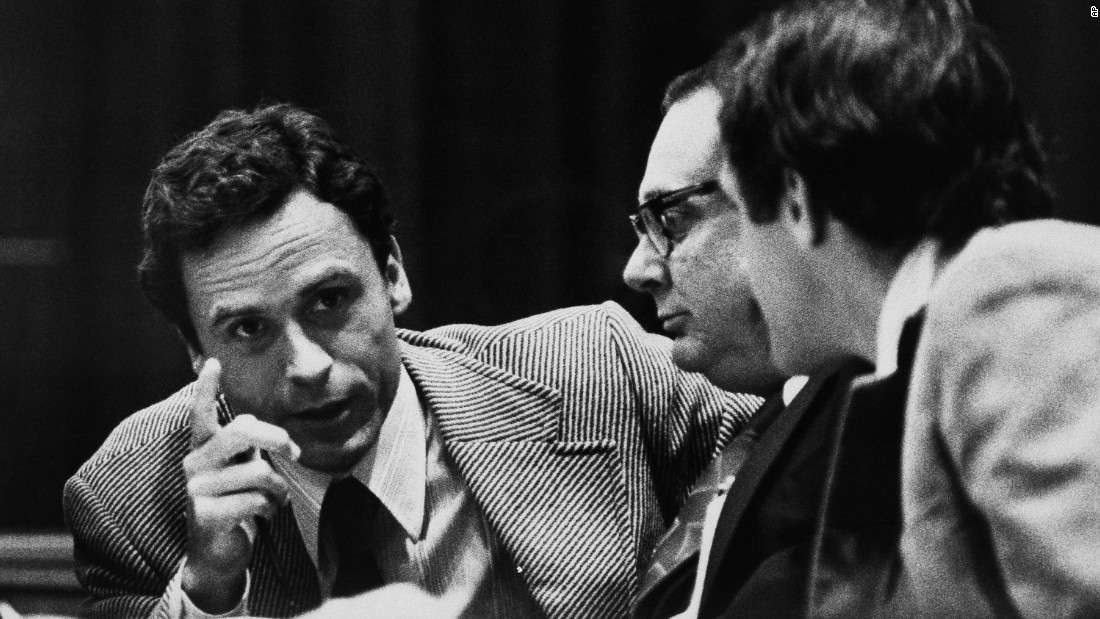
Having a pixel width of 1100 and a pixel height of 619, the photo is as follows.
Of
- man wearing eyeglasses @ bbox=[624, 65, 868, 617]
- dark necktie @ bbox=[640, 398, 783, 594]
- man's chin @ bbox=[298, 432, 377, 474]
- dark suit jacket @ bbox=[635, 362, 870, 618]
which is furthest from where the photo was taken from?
man's chin @ bbox=[298, 432, 377, 474]

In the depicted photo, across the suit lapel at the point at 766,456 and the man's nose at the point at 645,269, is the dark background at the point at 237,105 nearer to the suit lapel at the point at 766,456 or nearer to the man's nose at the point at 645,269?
the man's nose at the point at 645,269

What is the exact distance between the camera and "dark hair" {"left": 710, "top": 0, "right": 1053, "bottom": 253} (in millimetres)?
1094

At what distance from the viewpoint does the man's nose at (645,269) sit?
153 cm

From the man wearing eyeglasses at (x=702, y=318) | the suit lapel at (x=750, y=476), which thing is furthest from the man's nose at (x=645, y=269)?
the suit lapel at (x=750, y=476)

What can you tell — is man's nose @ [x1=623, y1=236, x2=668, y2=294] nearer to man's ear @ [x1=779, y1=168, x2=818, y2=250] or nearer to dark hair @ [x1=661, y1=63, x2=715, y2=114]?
dark hair @ [x1=661, y1=63, x2=715, y2=114]

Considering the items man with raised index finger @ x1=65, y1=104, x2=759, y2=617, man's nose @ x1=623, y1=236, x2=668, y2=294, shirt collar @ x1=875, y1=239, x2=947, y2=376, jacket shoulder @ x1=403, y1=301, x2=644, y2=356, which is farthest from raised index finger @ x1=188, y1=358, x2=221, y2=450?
shirt collar @ x1=875, y1=239, x2=947, y2=376

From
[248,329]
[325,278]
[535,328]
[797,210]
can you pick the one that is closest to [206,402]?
[248,329]

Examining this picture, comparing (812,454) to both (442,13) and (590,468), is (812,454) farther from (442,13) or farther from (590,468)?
(442,13)

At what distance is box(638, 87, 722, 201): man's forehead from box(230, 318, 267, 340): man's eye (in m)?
0.46

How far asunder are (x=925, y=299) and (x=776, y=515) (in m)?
0.28

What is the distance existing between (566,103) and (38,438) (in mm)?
795

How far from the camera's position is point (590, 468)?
64.4 inches

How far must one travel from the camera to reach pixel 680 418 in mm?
1658

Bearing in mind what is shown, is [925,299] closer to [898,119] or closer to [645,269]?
[898,119]
